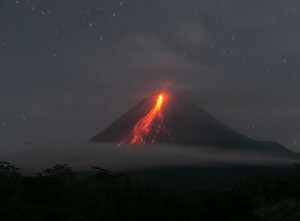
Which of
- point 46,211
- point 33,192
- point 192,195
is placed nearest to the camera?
point 46,211

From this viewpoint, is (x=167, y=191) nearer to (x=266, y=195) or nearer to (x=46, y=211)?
(x=266, y=195)

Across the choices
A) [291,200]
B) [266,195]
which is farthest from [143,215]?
[291,200]

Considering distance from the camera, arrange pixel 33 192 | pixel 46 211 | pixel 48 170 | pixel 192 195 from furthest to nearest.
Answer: pixel 192 195 < pixel 48 170 < pixel 33 192 < pixel 46 211

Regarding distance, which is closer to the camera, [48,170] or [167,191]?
[48,170]

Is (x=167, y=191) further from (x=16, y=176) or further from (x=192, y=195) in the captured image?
(x=16, y=176)

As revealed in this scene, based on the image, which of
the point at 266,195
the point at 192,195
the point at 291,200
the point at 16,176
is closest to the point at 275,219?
the point at 291,200

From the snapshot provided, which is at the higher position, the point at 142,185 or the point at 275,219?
the point at 142,185
